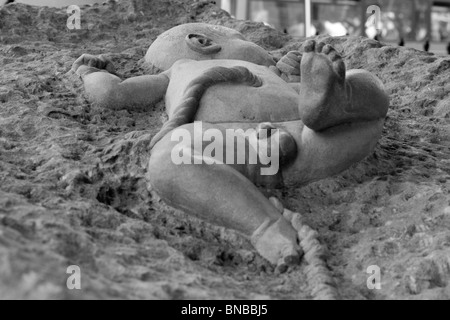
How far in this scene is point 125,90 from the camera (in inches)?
68.8

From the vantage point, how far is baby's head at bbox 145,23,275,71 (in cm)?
182

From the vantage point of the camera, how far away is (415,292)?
Result: 3.82 ft

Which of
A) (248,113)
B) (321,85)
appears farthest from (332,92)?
(248,113)

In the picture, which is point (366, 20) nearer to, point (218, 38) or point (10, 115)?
point (218, 38)

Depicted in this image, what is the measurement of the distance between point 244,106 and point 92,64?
0.56 m

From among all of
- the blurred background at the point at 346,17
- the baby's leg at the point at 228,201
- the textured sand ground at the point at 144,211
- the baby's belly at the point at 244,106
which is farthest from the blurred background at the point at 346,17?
the baby's leg at the point at 228,201

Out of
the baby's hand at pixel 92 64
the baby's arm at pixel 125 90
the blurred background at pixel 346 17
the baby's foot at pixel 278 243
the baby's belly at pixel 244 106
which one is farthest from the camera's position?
the blurred background at pixel 346 17

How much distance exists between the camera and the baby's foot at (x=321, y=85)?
53.0 inches

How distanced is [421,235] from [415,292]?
192mm

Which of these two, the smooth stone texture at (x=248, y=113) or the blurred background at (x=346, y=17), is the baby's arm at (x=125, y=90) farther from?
the blurred background at (x=346, y=17)

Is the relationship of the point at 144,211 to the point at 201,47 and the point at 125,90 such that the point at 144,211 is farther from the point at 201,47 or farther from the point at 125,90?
the point at 201,47

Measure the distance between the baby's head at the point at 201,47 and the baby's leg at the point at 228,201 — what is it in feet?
1.69
